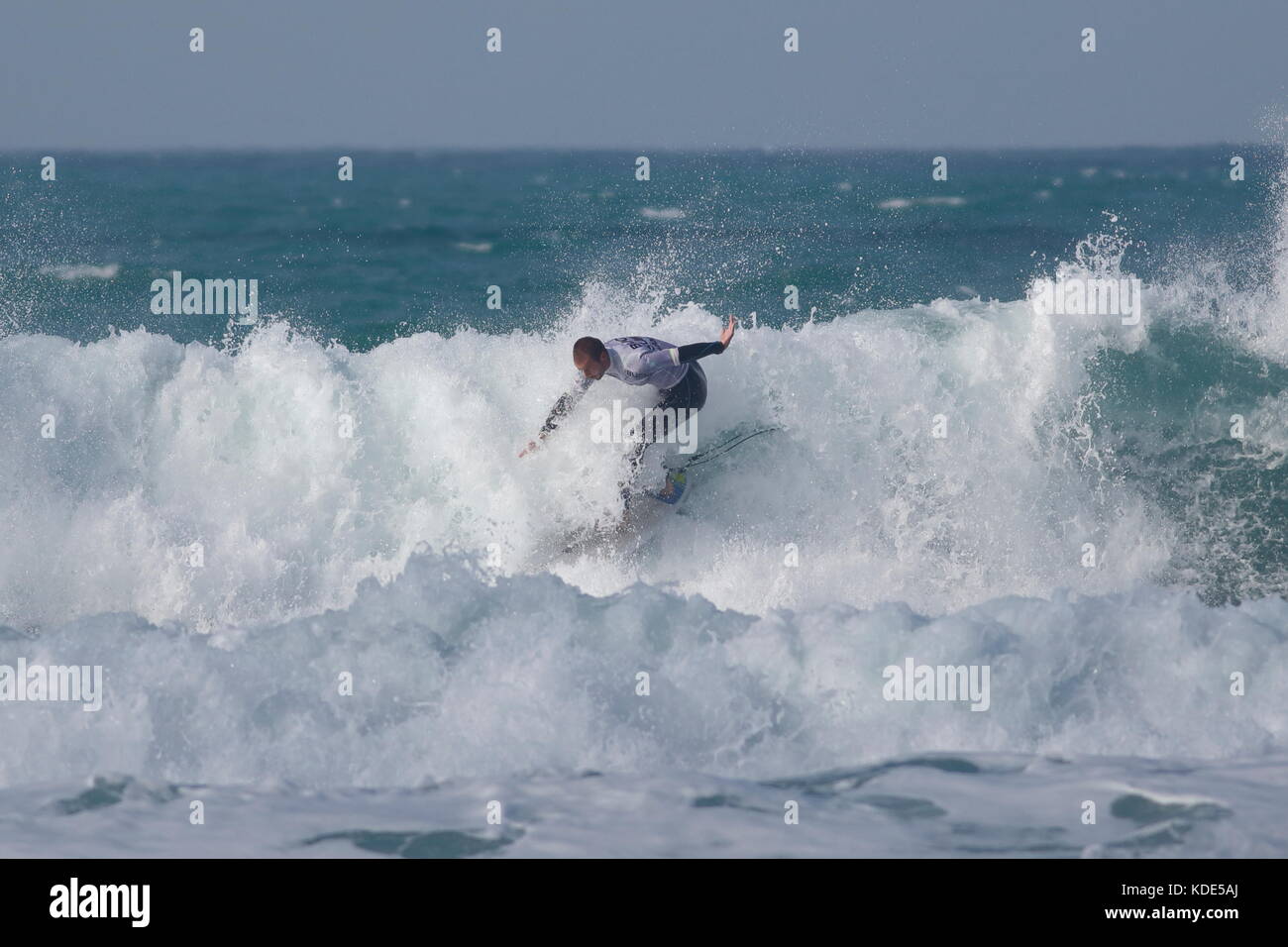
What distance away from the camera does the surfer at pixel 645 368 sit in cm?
931

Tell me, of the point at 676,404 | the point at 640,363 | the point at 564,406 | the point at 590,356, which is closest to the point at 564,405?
the point at 564,406

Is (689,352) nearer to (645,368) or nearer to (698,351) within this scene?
(698,351)

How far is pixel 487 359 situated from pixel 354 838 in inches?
248

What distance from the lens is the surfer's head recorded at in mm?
9258

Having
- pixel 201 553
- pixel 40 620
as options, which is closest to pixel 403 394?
pixel 201 553

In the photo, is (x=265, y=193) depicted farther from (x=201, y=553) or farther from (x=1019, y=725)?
(x=1019, y=725)

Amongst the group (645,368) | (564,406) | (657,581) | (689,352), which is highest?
(689,352)

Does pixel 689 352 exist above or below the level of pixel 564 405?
above

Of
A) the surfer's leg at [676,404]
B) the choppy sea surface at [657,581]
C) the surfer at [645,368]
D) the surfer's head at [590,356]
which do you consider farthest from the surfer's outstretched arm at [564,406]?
the surfer's leg at [676,404]

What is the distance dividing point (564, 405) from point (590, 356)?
52 centimetres

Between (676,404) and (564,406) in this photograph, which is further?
(676,404)

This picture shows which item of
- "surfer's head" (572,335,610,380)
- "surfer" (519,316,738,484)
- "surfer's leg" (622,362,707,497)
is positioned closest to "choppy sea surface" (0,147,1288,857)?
"surfer's leg" (622,362,707,497)

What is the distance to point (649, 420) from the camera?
32.4 ft

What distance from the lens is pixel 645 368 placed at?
31.4 feet
